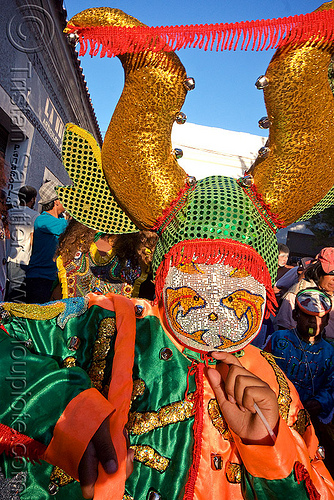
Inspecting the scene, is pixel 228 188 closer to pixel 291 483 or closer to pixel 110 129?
pixel 110 129

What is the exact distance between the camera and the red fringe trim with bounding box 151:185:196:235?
1402 mm

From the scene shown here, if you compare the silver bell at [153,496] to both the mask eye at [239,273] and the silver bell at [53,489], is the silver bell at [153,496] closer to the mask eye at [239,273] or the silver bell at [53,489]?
the silver bell at [53,489]

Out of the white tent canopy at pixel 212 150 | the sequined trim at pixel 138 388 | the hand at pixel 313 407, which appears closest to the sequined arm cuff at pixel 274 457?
the sequined trim at pixel 138 388

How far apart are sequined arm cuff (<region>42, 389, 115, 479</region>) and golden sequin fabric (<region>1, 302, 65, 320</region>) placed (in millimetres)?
402

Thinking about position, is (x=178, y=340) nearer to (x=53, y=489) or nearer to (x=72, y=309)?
(x=72, y=309)

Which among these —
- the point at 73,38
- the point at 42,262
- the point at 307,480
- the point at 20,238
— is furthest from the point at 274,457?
the point at 20,238

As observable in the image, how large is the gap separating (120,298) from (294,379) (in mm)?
1980

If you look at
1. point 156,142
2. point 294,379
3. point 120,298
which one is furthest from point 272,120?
point 294,379

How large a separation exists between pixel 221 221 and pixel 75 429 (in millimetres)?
800

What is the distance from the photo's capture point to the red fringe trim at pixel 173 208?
1402 millimetres

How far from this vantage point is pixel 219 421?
137 cm

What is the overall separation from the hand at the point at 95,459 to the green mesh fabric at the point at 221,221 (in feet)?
2.19

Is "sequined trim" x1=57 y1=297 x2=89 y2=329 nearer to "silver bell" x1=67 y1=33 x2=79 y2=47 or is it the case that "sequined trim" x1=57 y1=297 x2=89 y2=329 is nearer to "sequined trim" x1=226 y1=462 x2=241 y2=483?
"sequined trim" x1=226 y1=462 x2=241 y2=483

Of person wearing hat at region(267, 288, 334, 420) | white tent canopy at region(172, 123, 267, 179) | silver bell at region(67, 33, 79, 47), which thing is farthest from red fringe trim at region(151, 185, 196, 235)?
white tent canopy at region(172, 123, 267, 179)
